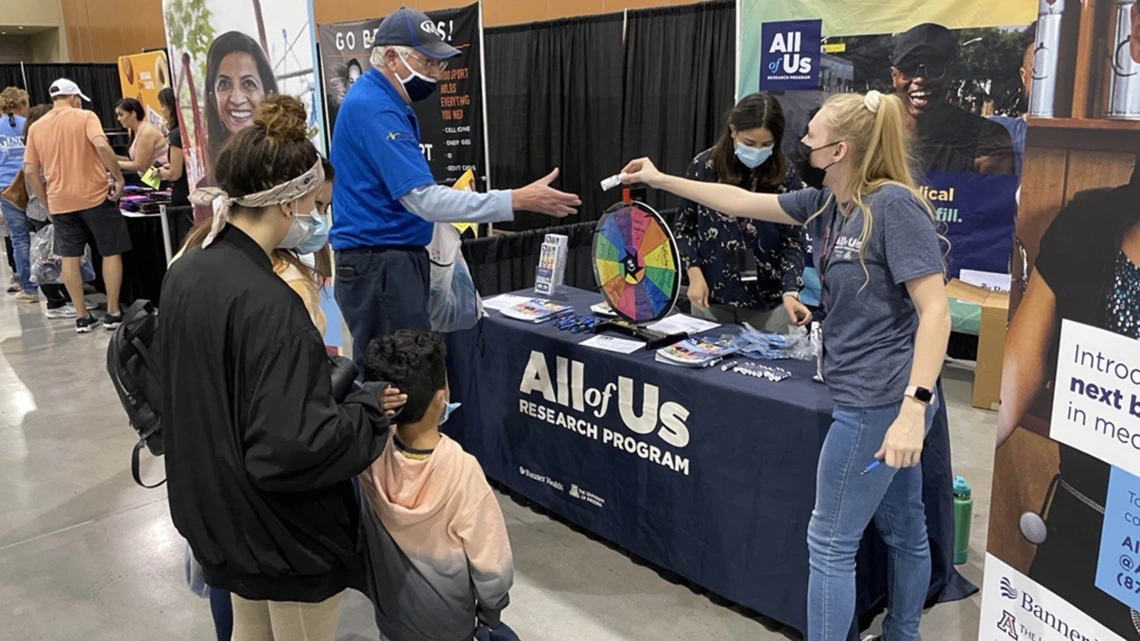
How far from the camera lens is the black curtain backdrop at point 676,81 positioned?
243 inches

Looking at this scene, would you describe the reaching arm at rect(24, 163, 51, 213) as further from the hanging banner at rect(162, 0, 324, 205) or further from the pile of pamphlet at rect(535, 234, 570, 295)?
the pile of pamphlet at rect(535, 234, 570, 295)

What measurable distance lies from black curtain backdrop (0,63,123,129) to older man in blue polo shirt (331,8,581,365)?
1447cm

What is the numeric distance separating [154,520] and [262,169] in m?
2.41

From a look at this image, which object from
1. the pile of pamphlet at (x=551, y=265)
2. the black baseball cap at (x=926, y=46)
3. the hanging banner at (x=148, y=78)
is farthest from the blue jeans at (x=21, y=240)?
the black baseball cap at (x=926, y=46)

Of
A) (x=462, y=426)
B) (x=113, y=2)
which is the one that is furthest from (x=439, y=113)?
(x=113, y=2)

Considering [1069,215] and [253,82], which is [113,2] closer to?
[253,82]

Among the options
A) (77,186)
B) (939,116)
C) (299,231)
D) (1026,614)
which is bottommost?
(1026,614)

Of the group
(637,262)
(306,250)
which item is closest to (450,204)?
(306,250)

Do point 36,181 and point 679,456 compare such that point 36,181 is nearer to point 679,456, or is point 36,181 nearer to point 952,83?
point 679,456

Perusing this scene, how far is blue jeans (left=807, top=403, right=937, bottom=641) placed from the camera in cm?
190

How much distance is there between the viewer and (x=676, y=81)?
6.58 meters

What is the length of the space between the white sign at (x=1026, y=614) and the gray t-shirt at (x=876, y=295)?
16.8 inches

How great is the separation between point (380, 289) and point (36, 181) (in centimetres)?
482

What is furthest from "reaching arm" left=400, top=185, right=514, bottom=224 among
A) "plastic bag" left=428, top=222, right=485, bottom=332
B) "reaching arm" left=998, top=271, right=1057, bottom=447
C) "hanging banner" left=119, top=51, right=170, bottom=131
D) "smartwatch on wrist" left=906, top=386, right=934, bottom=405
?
"hanging banner" left=119, top=51, right=170, bottom=131
